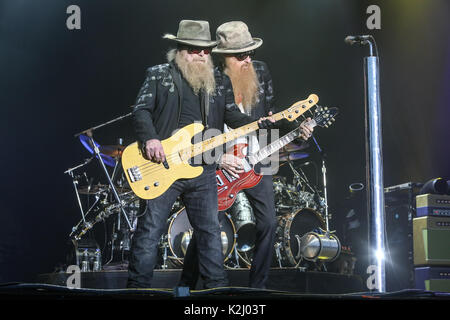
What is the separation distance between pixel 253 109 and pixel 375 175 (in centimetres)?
133

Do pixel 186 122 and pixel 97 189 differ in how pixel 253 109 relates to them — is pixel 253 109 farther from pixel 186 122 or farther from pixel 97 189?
pixel 97 189

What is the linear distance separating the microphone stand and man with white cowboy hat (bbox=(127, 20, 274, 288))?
3.14 ft

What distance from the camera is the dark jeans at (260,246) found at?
392 cm

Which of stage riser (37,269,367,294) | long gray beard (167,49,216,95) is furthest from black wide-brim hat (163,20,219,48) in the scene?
stage riser (37,269,367,294)

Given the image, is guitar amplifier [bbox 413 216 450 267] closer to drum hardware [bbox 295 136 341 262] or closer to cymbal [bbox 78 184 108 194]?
drum hardware [bbox 295 136 341 262]

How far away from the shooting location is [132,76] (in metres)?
6.75

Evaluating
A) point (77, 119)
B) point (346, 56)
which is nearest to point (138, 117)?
point (77, 119)

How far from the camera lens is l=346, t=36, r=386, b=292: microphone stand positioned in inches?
128

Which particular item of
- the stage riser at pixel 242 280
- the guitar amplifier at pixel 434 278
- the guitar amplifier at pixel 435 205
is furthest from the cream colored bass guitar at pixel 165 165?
the guitar amplifier at pixel 434 278

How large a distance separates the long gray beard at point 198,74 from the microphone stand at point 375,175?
109cm

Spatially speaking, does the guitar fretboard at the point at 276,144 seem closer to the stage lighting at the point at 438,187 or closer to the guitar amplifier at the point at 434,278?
the stage lighting at the point at 438,187
